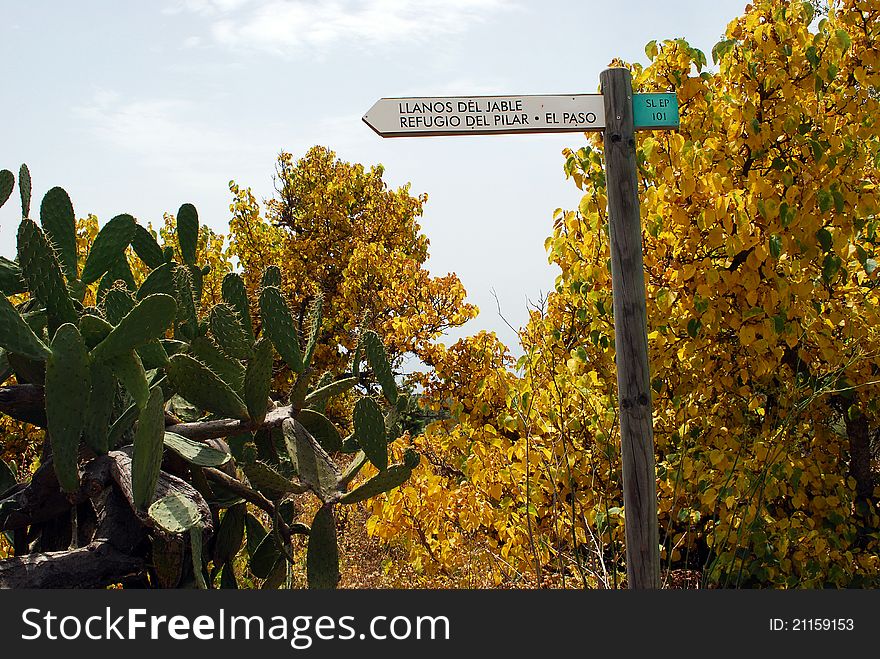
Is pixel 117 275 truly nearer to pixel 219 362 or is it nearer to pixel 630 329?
pixel 219 362

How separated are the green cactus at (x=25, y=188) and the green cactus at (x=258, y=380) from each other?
88 cm

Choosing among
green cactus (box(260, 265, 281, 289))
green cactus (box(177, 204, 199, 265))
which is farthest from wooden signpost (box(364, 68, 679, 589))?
green cactus (box(177, 204, 199, 265))

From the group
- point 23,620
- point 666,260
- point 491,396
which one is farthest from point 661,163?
point 23,620

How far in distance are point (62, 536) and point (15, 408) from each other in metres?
0.40

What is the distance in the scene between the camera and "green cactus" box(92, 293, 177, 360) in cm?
201

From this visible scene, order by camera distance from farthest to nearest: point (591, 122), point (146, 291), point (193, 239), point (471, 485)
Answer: point (471, 485)
point (193, 239)
point (591, 122)
point (146, 291)

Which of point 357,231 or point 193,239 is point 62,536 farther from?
point 357,231

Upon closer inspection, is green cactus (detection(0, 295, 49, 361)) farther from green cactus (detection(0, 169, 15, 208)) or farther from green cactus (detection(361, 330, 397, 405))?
green cactus (detection(361, 330, 397, 405))

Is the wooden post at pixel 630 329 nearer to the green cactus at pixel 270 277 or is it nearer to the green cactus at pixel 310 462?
the green cactus at pixel 310 462

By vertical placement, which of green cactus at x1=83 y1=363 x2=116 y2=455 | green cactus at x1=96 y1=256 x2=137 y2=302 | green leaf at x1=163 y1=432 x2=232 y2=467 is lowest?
green leaf at x1=163 y1=432 x2=232 y2=467

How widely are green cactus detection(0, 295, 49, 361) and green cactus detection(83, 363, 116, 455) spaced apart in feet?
0.44

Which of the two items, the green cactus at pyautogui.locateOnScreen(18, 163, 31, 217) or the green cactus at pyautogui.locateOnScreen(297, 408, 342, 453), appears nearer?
the green cactus at pyautogui.locateOnScreen(18, 163, 31, 217)

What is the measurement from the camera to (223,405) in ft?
8.11

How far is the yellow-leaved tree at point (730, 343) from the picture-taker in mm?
3119
